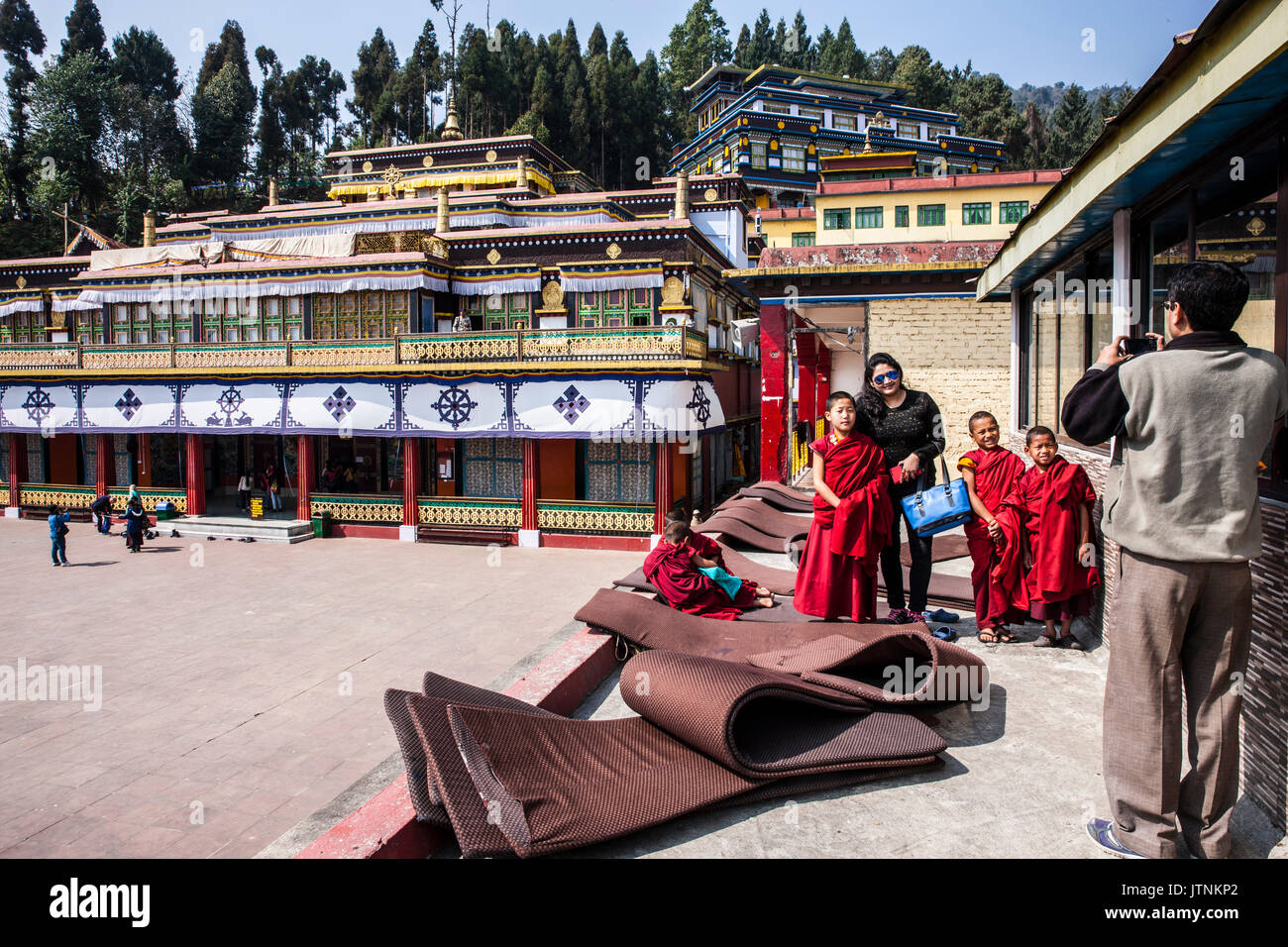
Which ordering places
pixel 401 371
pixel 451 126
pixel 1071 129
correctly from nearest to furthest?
pixel 401 371, pixel 451 126, pixel 1071 129

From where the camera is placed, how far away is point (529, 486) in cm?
2208

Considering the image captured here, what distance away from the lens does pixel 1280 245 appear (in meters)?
3.80

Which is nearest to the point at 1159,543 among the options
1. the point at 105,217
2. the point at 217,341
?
the point at 217,341

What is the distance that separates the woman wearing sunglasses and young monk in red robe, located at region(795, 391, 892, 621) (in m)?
0.28

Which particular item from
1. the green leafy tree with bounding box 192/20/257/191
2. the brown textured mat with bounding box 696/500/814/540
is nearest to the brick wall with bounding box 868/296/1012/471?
the brown textured mat with bounding box 696/500/814/540

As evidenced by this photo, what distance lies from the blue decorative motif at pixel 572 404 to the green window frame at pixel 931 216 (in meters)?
18.0

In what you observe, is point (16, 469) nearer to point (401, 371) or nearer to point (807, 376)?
point (401, 371)

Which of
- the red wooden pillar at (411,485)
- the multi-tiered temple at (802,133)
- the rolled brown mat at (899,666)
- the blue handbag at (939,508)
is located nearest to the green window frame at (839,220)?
the red wooden pillar at (411,485)

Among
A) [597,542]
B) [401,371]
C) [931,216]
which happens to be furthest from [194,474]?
[931,216]

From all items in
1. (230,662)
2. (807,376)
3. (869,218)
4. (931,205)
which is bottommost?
(230,662)

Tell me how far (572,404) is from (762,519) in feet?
31.8

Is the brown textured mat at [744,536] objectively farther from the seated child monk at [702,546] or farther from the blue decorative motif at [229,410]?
the blue decorative motif at [229,410]
